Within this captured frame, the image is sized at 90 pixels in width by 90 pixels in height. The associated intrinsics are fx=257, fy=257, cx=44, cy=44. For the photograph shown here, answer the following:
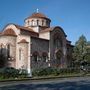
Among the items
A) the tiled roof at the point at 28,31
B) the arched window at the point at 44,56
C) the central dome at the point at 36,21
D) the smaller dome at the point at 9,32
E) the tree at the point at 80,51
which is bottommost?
the arched window at the point at 44,56

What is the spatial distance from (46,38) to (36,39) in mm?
4039

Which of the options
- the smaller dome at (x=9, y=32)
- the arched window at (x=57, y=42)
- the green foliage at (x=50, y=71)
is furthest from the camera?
the arched window at (x=57, y=42)

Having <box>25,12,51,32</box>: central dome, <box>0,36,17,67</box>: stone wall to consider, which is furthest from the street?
<box>25,12,51,32</box>: central dome

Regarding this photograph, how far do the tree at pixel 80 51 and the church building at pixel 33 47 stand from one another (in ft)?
11.8

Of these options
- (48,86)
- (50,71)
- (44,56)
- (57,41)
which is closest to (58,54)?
(57,41)

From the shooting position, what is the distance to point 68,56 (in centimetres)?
6366

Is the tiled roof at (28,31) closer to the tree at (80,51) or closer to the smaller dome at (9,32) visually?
the smaller dome at (9,32)

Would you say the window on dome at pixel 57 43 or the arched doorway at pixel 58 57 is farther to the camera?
the window on dome at pixel 57 43

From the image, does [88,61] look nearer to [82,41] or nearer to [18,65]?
[82,41]

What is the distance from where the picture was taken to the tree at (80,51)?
216ft

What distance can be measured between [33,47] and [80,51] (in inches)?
701

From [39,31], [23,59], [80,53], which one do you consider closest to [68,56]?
[80,53]

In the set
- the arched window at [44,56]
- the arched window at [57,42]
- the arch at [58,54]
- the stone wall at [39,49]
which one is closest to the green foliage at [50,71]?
the stone wall at [39,49]

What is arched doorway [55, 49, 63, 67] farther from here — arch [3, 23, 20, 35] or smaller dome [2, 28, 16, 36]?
smaller dome [2, 28, 16, 36]
